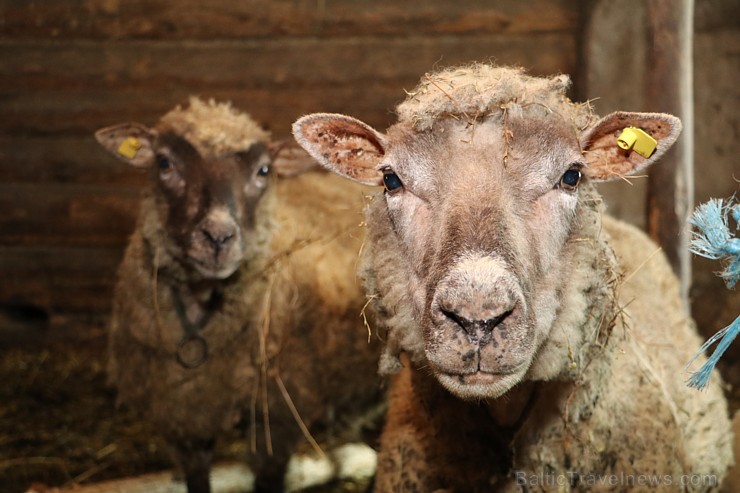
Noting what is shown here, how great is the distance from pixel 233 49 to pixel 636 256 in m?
4.22

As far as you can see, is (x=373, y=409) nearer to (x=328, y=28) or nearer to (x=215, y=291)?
(x=215, y=291)

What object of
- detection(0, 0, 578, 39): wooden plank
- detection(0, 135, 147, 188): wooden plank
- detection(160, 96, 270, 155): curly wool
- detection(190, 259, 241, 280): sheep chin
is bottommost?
detection(0, 135, 147, 188): wooden plank

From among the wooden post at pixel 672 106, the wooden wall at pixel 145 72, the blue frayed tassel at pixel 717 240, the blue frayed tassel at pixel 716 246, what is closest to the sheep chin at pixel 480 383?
the blue frayed tassel at pixel 716 246

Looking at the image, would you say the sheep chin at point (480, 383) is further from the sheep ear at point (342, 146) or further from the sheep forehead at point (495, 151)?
the sheep ear at point (342, 146)

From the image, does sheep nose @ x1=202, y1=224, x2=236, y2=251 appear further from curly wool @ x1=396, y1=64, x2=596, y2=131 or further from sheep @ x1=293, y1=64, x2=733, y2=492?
curly wool @ x1=396, y1=64, x2=596, y2=131

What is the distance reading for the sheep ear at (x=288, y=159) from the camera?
16.9ft

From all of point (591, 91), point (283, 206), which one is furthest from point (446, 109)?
point (591, 91)

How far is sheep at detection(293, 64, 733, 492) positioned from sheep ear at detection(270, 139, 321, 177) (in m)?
2.15

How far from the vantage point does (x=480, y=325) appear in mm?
2270

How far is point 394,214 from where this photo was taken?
9.28 feet

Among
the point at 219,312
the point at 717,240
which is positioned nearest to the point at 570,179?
the point at 717,240

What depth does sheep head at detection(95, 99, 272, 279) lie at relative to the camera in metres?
4.43

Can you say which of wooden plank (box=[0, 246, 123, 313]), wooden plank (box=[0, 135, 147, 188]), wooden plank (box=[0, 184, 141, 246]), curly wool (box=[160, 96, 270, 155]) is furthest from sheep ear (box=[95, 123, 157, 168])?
wooden plank (box=[0, 246, 123, 313])

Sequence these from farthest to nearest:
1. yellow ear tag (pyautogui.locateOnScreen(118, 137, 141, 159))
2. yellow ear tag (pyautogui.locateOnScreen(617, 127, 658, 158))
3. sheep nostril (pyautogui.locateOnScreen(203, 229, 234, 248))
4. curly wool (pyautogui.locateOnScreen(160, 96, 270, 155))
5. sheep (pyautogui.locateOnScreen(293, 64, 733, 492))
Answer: yellow ear tag (pyautogui.locateOnScreen(118, 137, 141, 159))
curly wool (pyautogui.locateOnScreen(160, 96, 270, 155))
sheep nostril (pyautogui.locateOnScreen(203, 229, 234, 248))
yellow ear tag (pyautogui.locateOnScreen(617, 127, 658, 158))
sheep (pyautogui.locateOnScreen(293, 64, 733, 492))
